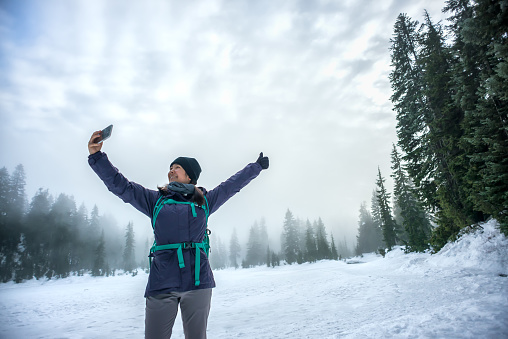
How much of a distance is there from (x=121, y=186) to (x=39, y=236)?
47.3 meters

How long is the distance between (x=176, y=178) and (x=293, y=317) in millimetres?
6210

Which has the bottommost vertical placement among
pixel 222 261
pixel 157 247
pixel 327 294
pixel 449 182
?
pixel 222 261

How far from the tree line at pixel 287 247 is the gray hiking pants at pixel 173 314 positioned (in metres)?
53.1

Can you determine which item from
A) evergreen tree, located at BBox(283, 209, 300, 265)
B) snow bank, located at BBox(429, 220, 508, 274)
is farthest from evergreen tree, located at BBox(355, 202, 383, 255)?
snow bank, located at BBox(429, 220, 508, 274)

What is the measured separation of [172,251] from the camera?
7.93 feet

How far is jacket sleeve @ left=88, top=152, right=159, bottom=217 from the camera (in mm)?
2412

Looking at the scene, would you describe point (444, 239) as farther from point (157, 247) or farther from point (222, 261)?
point (222, 261)

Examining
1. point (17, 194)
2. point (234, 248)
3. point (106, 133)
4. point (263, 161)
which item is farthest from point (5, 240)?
point (234, 248)

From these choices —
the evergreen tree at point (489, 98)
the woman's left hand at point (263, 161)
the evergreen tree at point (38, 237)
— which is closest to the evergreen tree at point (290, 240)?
the evergreen tree at point (38, 237)

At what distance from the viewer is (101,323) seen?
798cm

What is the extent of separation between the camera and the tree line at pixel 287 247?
53156 millimetres

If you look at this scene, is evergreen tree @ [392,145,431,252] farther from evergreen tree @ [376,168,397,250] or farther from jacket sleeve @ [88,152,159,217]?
jacket sleeve @ [88,152,159,217]

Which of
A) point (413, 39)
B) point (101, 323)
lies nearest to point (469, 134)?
point (413, 39)

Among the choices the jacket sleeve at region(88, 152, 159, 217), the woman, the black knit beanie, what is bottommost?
the woman
